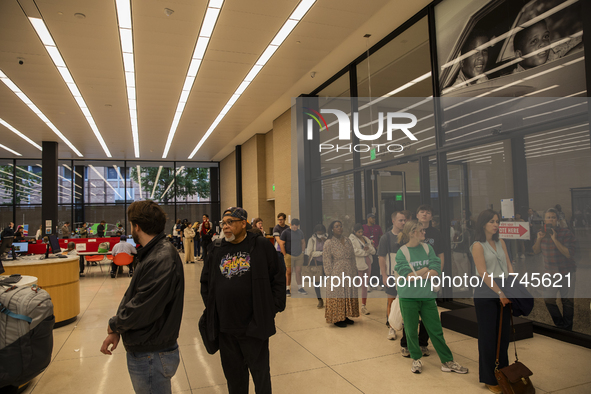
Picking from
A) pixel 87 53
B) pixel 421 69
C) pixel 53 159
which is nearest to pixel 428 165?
pixel 421 69

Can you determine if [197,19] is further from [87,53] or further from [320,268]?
[320,268]

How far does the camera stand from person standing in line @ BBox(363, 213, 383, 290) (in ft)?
24.7

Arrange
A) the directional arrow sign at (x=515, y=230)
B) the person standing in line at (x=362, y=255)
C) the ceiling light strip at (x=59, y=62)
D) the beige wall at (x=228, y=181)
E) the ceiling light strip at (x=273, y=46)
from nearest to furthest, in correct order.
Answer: the directional arrow sign at (x=515, y=230)
the person standing in line at (x=362, y=255)
the ceiling light strip at (x=273, y=46)
the ceiling light strip at (x=59, y=62)
the beige wall at (x=228, y=181)

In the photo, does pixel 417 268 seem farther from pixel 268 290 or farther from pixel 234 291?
pixel 234 291

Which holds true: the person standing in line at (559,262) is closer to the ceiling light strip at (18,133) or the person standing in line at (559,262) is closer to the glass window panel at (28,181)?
the ceiling light strip at (18,133)

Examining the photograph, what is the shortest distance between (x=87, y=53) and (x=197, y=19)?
2852mm

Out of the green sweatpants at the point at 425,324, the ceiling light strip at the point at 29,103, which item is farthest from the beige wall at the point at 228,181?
the green sweatpants at the point at 425,324

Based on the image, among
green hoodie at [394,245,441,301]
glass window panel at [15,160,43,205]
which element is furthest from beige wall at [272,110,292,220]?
glass window panel at [15,160,43,205]

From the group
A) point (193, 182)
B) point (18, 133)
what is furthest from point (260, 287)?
point (193, 182)

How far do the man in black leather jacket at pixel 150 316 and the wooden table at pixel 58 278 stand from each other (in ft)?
14.1

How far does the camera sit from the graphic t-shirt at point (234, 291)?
2.65 metres

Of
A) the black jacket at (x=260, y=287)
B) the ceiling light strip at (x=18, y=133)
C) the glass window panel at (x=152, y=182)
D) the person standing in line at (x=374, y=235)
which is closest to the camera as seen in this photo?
the black jacket at (x=260, y=287)

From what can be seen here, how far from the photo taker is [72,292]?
609cm

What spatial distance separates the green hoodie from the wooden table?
5024mm
